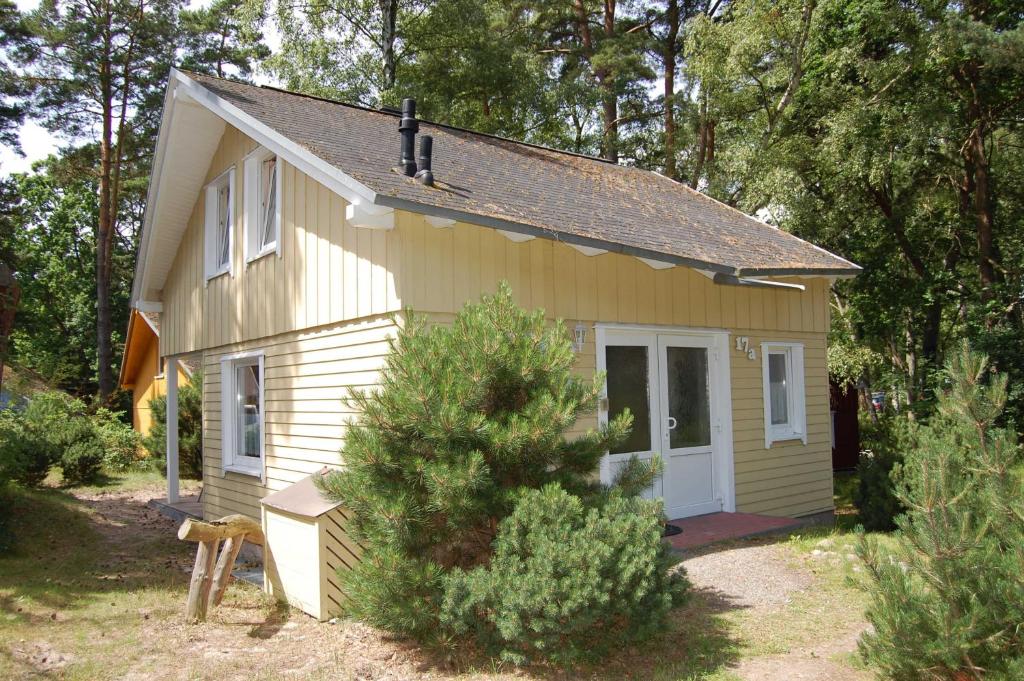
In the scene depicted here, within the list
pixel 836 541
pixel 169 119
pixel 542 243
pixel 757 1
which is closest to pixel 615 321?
pixel 542 243

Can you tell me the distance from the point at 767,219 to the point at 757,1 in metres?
4.53

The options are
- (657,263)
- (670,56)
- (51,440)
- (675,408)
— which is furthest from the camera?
(670,56)

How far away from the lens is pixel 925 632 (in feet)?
12.5

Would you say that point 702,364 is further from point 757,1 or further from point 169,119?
point 757,1

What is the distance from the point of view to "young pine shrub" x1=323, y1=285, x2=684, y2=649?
4.86m

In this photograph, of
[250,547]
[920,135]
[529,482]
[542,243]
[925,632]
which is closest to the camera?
[925,632]

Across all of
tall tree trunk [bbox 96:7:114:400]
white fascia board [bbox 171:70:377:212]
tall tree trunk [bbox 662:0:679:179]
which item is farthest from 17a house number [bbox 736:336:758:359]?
tall tree trunk [bbox 96:7:114:400]

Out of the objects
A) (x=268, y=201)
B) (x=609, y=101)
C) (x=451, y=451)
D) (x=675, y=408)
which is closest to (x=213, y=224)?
(x=268, y=201)

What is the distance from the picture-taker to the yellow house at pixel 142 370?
20297 mm

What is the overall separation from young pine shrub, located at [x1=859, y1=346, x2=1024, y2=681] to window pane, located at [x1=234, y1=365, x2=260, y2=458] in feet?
25.5

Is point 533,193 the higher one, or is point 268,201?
point 268,201

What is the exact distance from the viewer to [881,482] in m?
8.73

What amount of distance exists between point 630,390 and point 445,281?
2704 millimetres

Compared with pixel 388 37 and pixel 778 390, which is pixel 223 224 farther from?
pixel 388 37
